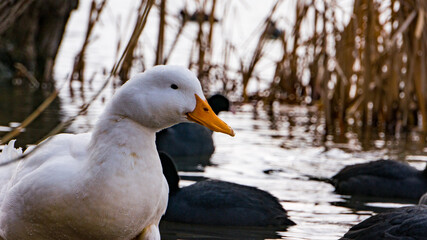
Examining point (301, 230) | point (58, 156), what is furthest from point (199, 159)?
point (58, 156)

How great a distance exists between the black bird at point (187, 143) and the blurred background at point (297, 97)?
224 millimetres

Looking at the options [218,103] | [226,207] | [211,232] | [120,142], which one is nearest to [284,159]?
[218,103]

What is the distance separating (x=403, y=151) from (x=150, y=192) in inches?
253

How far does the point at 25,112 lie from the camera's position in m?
10.7

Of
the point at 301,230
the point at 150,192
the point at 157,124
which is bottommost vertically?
the point at 301,230

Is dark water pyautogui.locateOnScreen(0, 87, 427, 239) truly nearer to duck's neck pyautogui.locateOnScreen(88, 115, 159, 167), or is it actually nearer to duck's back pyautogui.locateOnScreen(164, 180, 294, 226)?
duck's back pyautogui.locateOnScreen(164, 180, 294, 226)

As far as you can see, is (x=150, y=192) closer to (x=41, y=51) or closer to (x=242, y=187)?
(x=242, y=187)

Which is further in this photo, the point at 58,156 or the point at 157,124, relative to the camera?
the point at 58,156

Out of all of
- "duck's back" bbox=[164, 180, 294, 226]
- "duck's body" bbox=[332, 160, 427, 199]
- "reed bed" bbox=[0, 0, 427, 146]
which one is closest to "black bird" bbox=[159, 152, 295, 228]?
"duck's back" bbox=[164, 180, 294, 226]

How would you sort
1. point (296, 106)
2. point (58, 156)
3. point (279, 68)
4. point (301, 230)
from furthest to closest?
point (296, 106)
point (279, 68)
point (301, 230)
point (58, 156)

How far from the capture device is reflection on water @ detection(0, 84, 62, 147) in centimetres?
920

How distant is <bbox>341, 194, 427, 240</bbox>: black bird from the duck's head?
175 cm

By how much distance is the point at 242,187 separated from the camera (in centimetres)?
659

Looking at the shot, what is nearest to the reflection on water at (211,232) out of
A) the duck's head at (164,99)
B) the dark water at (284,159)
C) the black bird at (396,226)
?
the dark water at (284,159)
